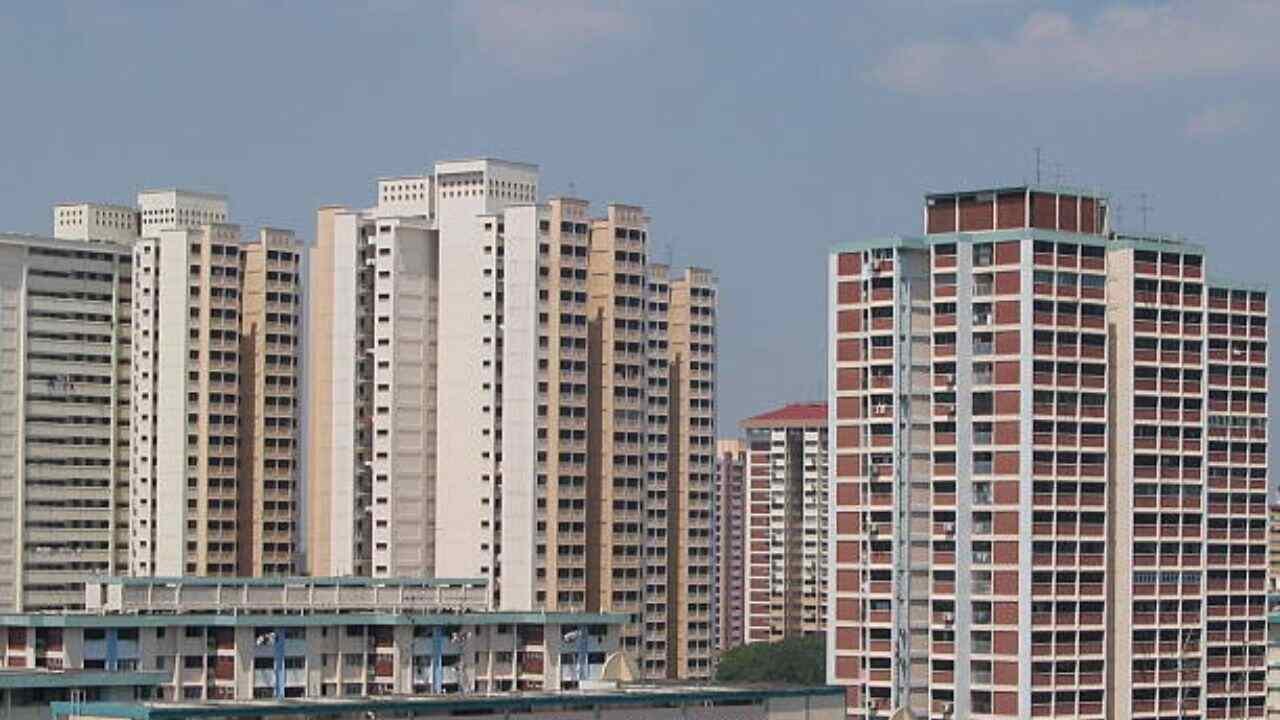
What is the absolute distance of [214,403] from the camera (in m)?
159

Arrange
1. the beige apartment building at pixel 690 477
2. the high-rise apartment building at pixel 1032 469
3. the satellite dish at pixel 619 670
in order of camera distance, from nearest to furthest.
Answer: the high-rise apartment building at pixel 1032 469 → the satellite dish at pixel 619 670 → the beige apartment building at pixel 690 477

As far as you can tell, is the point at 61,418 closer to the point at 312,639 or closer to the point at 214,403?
the point at 214,403

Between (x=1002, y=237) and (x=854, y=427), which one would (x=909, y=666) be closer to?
(x=854, y=427)

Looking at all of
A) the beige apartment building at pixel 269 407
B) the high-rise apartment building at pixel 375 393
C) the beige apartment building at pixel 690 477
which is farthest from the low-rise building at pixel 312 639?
the beige apartment building at pixel 269 407

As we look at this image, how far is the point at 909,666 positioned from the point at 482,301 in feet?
142

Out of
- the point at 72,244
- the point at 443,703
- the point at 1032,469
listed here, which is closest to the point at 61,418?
the point at 72,244

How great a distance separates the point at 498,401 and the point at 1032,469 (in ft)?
142

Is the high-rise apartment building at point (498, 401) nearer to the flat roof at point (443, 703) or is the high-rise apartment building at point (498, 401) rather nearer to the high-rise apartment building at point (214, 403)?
the high-rise apartment building at point (214, 403)

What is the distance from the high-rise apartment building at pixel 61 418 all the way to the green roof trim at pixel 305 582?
1259 inches

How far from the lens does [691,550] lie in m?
158

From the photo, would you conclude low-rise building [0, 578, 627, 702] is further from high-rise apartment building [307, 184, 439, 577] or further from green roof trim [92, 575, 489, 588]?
high-rise apartment building [307, 184, 439, 577]

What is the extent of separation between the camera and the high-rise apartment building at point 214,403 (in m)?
158

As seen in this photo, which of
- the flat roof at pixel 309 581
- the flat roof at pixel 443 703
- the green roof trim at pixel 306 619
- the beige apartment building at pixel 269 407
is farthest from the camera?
the beige apartment building at pixel 269 407

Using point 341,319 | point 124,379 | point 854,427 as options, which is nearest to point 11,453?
point 124,379
